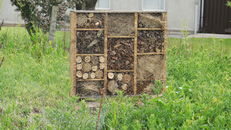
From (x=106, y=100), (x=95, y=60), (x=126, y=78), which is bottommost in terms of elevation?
(x=106, y=100)

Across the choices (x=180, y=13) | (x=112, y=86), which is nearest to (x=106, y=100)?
(x=112, y=86)

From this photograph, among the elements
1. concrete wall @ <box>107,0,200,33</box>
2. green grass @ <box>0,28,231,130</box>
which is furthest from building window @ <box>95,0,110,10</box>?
green grass @ <box>0,28,231,130</box>

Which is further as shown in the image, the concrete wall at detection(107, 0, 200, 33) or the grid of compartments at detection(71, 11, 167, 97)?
the concrete wall at detection(107, 0, 200, 33)

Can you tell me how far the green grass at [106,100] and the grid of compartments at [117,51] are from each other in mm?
291

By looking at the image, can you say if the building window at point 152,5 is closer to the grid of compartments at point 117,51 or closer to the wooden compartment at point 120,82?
the grid of compartments at point 117,51

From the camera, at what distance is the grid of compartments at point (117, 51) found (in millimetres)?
6426

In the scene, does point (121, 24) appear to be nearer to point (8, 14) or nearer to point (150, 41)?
point (150, 41)

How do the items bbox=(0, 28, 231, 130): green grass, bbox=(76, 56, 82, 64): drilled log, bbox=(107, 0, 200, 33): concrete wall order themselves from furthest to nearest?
1. bbox=(107, 0, 200, 33): concrete wall
2. bbox=(76, 56, 82, 64): drilled log
3. bbox=(0, 28, 231, 130): green grass

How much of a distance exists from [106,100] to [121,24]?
4.03 feet

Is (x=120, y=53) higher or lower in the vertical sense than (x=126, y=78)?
higher

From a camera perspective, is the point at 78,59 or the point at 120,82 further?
the point at 120,82

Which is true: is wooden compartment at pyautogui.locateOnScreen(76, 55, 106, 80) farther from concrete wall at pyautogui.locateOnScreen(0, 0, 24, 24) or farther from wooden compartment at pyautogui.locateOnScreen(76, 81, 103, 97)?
concrete wall at pyautogui.locateOnScreen(0, 0, 24, 24)

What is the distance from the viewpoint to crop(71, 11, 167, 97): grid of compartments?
6.43m

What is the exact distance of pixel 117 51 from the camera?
651 cm
